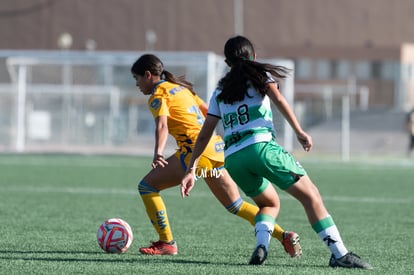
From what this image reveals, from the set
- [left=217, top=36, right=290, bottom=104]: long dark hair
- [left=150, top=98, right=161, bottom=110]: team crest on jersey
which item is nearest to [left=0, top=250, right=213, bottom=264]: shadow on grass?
[left=150, top=98, right=161, bottom=110]: team crest on jersey

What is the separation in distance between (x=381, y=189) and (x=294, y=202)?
3.46 m

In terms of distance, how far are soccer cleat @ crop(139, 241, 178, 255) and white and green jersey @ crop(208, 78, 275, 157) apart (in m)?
1.49

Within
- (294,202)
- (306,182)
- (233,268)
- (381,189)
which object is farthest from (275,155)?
(381,189)

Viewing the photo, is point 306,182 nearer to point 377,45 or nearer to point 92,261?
point 92,261

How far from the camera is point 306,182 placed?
7.67 metres

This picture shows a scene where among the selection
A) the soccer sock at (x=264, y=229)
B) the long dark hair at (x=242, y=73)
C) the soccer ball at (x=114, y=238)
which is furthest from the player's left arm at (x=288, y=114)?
the soccer ball at (x=114, y=238)

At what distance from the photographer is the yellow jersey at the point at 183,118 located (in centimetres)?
901

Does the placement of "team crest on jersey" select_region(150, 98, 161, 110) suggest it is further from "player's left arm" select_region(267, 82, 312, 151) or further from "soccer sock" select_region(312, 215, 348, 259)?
"soccer sock" select_region(312, 215, 348, 259)

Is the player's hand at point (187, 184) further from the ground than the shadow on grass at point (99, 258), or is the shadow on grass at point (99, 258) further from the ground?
the player's hand at point (187, 184)

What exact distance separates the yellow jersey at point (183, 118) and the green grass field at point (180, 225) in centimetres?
93

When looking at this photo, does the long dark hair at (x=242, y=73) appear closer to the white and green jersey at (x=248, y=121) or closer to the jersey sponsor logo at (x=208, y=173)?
the white and green jersey at (x=248, y=121)

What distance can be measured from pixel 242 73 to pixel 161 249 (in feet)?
6.64

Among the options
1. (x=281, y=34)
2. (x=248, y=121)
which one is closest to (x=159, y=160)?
(x=248, y=121)

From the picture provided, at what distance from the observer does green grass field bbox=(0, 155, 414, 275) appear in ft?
26.2
